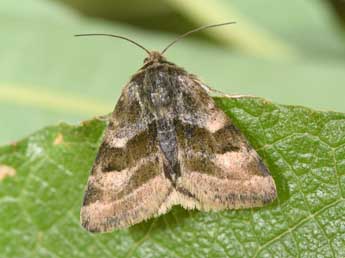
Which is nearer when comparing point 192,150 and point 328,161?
point 328,161

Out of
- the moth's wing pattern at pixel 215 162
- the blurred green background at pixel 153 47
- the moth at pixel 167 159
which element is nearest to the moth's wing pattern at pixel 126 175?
the moth at pixel 167 159

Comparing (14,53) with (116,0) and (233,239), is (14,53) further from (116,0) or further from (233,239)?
(233,239)

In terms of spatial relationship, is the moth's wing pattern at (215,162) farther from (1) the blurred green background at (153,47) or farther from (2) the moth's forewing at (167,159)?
(1) the blurred green background at (153,47)

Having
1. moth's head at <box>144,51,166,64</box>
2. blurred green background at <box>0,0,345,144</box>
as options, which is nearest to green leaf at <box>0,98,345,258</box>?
moth's head at <box>144,51,166,64</box>

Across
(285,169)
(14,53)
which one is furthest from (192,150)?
(14,53)

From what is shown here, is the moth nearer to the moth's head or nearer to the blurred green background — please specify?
the moth's head

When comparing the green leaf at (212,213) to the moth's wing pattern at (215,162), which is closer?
the green leaf at (212,213)
